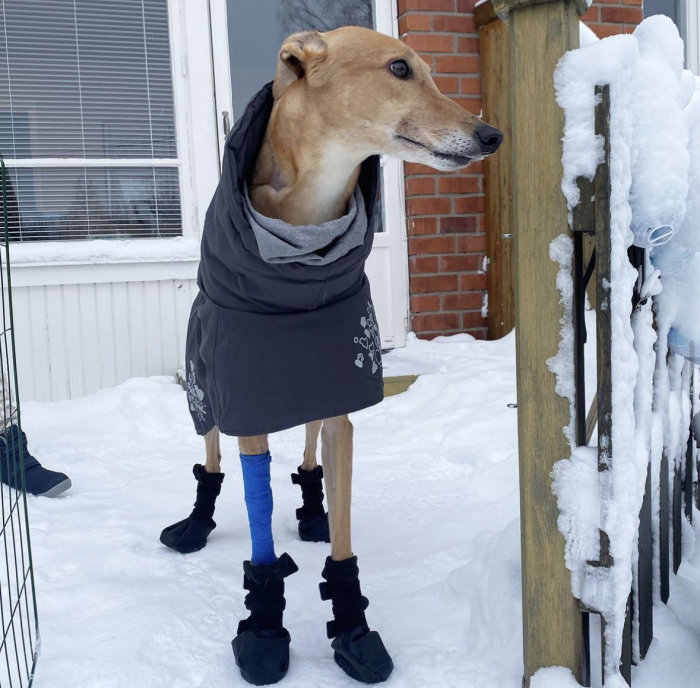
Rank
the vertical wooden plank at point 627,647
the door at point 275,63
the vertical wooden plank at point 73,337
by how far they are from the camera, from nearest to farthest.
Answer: the vertical wooden plank at point 627,647 < the vertical wooden plank at point 73,337 < the door at point 275,63

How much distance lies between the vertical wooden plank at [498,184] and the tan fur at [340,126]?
8.93ft

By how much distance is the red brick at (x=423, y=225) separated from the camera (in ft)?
14.8

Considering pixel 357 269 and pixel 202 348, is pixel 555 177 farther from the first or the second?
pixel 202 348

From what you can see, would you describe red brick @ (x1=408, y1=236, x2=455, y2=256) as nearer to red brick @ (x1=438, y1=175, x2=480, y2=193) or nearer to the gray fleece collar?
red brick @ (x1=438, y1=175, x2=480, y2=193)

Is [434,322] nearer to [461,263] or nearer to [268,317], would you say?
[461,263]

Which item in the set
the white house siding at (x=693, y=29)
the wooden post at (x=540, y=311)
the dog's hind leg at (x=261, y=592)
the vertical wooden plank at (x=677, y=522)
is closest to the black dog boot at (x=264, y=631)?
the dog's hind leg at (x=261, y=592)

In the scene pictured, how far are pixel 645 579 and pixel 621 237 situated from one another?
2.24 ft

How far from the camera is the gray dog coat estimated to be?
1.52m

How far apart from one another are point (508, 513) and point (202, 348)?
1.15 metres

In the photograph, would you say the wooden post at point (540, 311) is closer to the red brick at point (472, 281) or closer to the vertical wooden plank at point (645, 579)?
the vertical wooden plank at point (645, 579)

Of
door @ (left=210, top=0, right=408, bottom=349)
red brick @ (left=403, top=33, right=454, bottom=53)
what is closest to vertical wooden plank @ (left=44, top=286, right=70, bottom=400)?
door @ (left=210, top=0, right=408, bottom=349)

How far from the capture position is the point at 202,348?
1685 millimetres

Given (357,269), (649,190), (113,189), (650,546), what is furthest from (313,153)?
(113,189)

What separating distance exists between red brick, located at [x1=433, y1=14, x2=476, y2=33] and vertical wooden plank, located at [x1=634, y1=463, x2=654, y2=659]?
365cm
